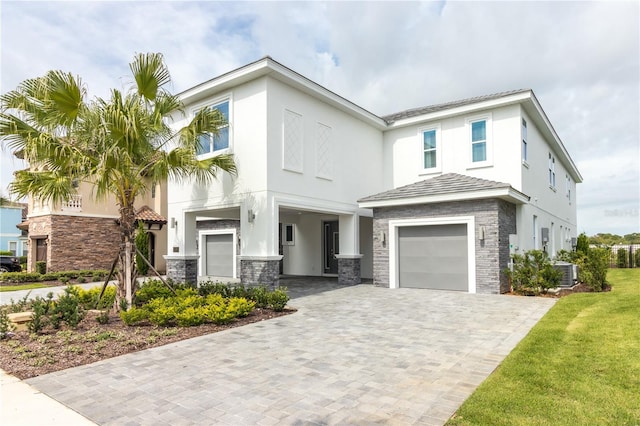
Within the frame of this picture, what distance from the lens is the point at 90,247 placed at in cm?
2138

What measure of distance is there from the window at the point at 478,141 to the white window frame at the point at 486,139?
64 mm

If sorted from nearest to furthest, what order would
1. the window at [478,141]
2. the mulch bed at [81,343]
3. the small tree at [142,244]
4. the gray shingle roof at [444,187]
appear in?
1. the mulch bed at [81,343]
2. the gray shingle roof at [444,187]
3. the window at [478,141]
4. the small tree at [142,244]

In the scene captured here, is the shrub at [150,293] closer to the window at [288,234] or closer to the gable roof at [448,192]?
the gable roof at [448,192]

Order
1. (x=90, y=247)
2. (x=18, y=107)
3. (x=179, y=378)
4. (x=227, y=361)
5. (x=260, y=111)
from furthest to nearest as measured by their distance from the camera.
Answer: (x=90, y=247), (x=260, y=111), (x=18, y=107), (x=227, y=361), (x=179, y=378)

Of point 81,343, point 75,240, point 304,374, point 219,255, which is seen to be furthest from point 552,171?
point 75,240

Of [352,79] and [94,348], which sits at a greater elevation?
[352,79]

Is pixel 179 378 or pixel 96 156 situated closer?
pixel 179 378

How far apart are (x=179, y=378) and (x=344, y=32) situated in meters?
10.7

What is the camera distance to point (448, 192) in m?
12.7

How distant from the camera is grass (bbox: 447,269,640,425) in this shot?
3623 mm

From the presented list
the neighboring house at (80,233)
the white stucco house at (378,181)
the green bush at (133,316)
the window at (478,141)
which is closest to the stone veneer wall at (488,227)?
the white stucco house at (378,181)

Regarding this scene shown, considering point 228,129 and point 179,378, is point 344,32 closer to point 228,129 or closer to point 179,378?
point 228,129

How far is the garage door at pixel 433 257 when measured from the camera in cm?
1286

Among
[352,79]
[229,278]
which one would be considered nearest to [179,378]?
[229,278]
